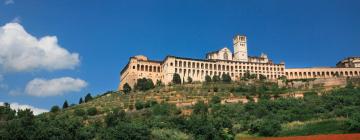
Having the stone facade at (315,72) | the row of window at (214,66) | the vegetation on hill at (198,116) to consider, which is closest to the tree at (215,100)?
the vegetation on hill at (198,116)

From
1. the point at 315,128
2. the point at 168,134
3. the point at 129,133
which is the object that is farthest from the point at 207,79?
the point at 129,133

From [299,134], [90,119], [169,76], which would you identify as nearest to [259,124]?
[299,134]

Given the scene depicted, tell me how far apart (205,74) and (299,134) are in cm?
6868

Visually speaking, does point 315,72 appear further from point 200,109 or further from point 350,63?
point 200,109

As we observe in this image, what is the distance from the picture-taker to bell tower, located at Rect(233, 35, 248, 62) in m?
128

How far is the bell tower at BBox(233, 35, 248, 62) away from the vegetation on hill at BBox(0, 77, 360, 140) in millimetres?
23903

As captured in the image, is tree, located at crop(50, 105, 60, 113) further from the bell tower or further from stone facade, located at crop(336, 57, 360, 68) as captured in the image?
stone facade, located at crop(336, 57, 360, 68)

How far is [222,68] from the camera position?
395 ft

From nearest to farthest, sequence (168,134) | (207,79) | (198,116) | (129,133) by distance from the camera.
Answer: (129,133) < (168,134) < (198,116) < (207,79)

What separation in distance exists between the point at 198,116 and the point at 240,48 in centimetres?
7172

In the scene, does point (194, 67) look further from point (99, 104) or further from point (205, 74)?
point (99, 104)

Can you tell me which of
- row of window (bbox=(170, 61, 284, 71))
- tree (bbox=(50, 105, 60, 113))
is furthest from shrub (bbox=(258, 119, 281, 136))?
row of window (bbox=(170, 61, 284, 71))

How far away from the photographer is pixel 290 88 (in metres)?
97.1

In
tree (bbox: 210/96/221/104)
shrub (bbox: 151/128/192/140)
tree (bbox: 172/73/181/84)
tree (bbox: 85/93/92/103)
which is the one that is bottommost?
shrub (bbox: 151/128/192/140)
